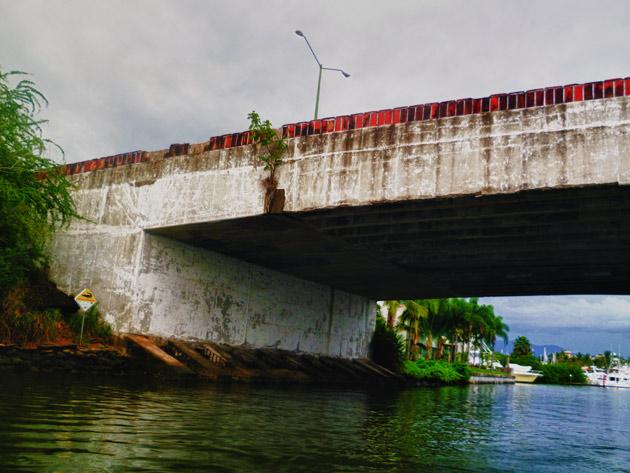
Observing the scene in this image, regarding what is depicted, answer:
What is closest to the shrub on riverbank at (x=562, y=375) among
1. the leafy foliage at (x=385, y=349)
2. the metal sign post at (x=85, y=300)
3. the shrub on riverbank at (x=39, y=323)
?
the leafy foliage at (x=385, y=349)

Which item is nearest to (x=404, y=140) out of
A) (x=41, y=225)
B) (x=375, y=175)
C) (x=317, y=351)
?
(x=375, y=175)

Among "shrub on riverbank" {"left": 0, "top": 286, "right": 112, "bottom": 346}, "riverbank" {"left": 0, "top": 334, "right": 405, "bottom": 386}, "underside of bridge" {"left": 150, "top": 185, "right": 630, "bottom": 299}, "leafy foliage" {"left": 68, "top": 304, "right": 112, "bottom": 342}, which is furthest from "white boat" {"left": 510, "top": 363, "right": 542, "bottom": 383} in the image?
"shrub on riverbank" {"left": 0, "top": 286, "right": 112, "bottom": 346}

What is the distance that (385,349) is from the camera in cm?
3275

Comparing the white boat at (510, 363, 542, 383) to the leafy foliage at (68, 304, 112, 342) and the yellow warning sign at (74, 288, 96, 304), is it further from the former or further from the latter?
the yellow warning sign at (74, 288, 96, 304)

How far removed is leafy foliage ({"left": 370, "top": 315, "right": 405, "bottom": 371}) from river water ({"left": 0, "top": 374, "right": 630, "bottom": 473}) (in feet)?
70.6

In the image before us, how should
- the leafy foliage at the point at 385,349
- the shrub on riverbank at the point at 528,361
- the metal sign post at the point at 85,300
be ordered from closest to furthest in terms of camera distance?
the metal sign post at the point at 85,300 < the leafy foliage at the point at 385,349 < the shrub on riverbank at the point at 528,361

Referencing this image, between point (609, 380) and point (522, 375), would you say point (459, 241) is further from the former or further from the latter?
point (609, 380)

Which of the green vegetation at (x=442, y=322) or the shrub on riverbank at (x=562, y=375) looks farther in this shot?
the shrub on riverbank at (x=562, y=375)

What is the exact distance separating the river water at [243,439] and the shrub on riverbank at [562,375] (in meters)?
112

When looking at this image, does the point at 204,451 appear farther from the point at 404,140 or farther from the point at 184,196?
the point at 184,196

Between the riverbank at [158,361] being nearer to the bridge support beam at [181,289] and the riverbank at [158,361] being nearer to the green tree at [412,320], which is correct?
the bridge support beam at [181,289]

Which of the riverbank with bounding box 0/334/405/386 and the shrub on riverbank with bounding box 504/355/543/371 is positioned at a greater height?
the shrub on riverbank with bounding box 504/355/543/371

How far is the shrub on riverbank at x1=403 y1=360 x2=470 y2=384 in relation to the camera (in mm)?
37297

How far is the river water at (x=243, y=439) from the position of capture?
178 inches
